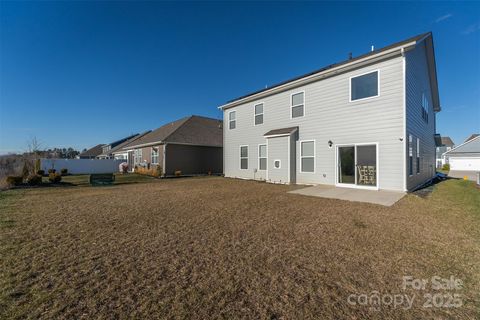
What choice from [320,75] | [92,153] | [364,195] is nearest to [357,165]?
[364,195]

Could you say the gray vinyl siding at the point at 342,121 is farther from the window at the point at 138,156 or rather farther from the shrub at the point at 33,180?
the window at the point at 138,156

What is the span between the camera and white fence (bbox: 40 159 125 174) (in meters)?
23.7

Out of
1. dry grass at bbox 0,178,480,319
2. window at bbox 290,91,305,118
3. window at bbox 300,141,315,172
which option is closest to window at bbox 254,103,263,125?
window at bbox 290,91,305,118

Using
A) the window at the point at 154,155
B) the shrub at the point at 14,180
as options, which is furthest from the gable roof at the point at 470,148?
the shrub at the point at 14,180

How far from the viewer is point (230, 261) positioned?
3205 millimetres

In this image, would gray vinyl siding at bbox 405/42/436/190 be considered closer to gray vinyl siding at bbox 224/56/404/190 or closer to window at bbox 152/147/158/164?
gray vinyl siding at bbox 224/56/404/190

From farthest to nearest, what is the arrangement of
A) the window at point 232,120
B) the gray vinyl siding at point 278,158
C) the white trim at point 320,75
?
the window at point 232,120, the gray vinyl siding at point 278,158, the white trim at point 320,75

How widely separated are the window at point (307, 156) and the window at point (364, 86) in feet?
10.0

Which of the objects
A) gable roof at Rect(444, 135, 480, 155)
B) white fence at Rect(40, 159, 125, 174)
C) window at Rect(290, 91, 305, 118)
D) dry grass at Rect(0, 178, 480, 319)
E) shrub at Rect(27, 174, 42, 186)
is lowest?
dry grass at Rect(0, 178, 480, 319)

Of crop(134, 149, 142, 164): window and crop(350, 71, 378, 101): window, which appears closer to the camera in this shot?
crop(350, 71, 378, 101): window

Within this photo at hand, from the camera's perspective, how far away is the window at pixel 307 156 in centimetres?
1116

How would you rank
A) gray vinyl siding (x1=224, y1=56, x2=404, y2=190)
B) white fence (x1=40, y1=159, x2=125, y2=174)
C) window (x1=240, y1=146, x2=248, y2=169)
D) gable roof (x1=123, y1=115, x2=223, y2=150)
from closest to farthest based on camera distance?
gray vinyl siding (x1=224, y1=56, x2=404, y2=190)
window (x1=240, y1=146, x2=248, y2=169)
gable roof (x1=123, y1=115, x2=223, y2=150)
white fence (x1=40, y1=159, x2=125, y2=174)

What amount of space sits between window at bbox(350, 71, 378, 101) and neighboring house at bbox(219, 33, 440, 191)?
39mm

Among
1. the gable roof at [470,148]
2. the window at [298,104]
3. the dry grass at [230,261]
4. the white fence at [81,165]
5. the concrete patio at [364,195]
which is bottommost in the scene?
the dry grass at [230,261]
